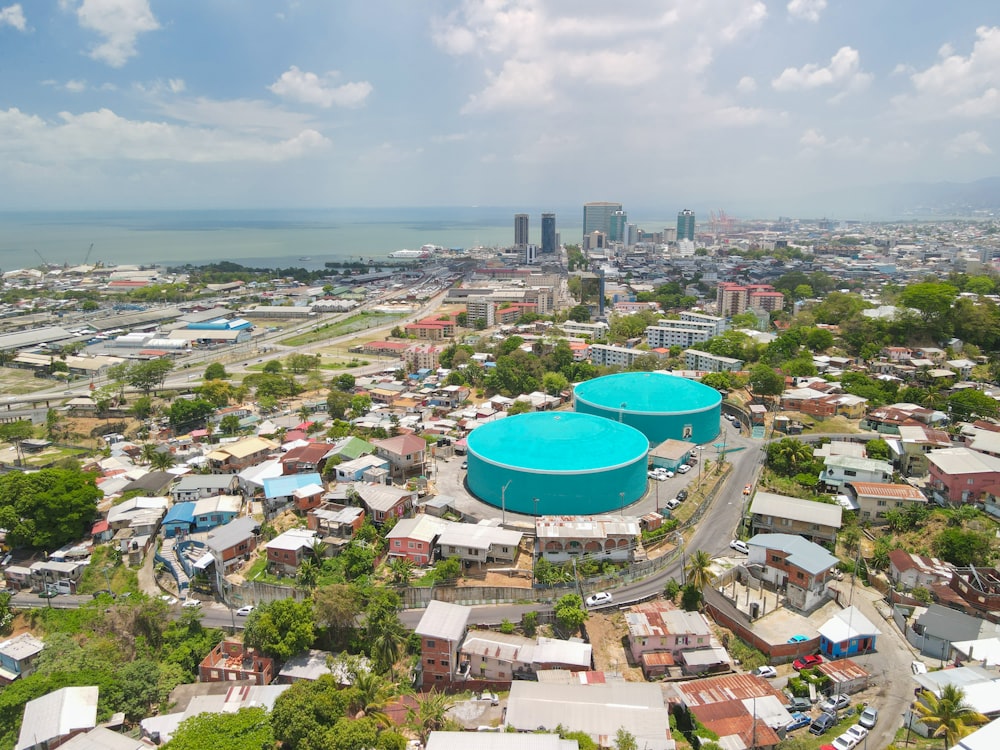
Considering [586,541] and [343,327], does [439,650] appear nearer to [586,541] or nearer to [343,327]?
[586,541]

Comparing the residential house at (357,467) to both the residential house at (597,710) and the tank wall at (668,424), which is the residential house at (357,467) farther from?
the residential house at (597,710)

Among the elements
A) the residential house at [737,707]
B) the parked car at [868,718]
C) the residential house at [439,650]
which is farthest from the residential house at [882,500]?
the residential house at [439,650]

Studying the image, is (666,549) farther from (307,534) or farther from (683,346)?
(683,346)

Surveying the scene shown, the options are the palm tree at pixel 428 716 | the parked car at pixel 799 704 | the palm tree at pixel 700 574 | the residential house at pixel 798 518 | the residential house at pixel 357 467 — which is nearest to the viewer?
the palm tree at pixel 428 716

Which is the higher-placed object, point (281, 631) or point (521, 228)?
point (521, 228)

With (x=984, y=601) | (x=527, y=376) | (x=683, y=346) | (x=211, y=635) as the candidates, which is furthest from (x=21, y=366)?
(x=984, y=601)

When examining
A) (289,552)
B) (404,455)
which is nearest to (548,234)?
(404,455)

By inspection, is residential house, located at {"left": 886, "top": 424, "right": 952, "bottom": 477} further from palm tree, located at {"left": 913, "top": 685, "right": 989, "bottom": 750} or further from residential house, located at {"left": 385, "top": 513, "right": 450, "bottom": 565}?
residential house, located at {"left": 385, "top": 513, "right": 450, "bottom": 565}
